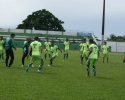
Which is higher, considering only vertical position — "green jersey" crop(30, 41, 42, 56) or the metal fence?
"green jersey" crop(30, 41, 42, 56)

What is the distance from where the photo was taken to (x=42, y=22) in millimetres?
98688

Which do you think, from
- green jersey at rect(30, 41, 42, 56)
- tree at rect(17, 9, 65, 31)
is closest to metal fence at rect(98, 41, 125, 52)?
tree at rect(17, 9, 65, 31)

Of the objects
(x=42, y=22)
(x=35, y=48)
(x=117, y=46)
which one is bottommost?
(x=117, y=46)

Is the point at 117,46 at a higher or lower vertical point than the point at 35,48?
lower

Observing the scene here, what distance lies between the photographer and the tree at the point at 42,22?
318ft

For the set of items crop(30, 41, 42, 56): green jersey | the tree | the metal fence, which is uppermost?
the tree

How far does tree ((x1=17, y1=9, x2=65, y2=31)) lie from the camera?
96.8 metres

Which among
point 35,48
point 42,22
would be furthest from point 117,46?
point 35,48

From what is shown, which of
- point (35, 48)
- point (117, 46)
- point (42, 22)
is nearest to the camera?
point (35, 48)

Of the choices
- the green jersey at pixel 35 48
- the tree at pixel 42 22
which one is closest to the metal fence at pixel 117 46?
the tree at pixel 42 22

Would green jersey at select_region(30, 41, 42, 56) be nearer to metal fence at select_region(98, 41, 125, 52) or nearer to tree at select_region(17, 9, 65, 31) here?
metal fence at select_region(98, 41, 125, 52)

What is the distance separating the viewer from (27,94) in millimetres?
9625

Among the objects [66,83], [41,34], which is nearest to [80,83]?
[66,83]

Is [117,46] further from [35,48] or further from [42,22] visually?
[35,48]
